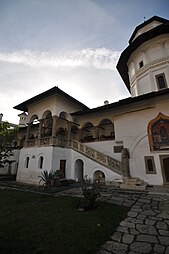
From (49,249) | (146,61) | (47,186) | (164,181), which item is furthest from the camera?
(146,61)

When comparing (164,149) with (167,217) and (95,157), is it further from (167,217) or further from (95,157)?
(167,217)

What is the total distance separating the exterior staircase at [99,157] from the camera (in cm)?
1083

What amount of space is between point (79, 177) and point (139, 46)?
1559 centimetres

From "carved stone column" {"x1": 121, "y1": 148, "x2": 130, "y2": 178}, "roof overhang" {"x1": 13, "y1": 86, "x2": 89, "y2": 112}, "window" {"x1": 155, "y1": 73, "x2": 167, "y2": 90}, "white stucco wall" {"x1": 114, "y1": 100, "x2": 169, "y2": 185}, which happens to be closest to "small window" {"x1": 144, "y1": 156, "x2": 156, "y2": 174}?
"white stucco wall" {"x1": 114, "y1": 100, "x2": 169, "y2": 185}

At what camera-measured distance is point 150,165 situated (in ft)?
33.1

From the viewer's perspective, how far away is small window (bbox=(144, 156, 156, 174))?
32.6 feet

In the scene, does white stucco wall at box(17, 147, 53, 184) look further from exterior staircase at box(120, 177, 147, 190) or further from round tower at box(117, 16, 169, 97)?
round tower at box(117, 16, 169, 97)

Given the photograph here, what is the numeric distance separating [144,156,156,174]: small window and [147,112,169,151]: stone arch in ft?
2.43

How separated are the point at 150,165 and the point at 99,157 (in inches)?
158

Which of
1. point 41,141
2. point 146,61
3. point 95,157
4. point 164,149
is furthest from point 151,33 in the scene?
point 41,141

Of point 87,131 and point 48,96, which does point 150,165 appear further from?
point 48,96

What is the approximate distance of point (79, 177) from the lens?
13.6 m

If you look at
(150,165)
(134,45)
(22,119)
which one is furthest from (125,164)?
(22,119)

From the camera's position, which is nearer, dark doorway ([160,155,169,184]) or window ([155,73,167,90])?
dark doorway ([160,155,169,184])
